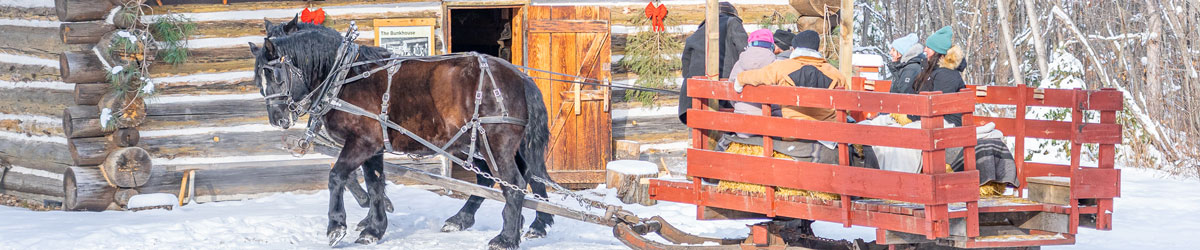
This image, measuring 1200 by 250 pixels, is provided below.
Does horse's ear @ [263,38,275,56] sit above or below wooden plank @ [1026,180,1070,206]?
above

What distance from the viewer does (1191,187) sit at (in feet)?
39.0

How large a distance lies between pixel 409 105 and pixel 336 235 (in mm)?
1088

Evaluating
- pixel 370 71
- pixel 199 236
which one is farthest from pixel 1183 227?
pixel 199 236

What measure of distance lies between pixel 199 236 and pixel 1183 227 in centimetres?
806

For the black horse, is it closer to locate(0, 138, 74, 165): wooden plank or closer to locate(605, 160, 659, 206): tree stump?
locate(605, 160, 659, 206): tree stump

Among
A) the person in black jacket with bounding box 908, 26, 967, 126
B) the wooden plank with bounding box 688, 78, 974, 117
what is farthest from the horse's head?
the person in black jacket with bounding box 908, 26, 967, 126

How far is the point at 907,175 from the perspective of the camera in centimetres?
539

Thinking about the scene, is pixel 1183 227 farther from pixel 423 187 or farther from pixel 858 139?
pixel 423 187

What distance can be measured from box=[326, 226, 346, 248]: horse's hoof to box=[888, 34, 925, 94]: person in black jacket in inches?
158

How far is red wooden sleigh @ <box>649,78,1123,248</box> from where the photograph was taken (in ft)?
17.6

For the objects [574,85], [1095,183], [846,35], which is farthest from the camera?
[574,85]

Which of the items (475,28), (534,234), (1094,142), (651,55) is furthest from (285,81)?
(475,28)

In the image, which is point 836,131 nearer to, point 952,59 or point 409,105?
point 952,59

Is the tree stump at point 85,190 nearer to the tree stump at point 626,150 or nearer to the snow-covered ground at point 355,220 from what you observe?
the snow-covered ground at point 355,220
